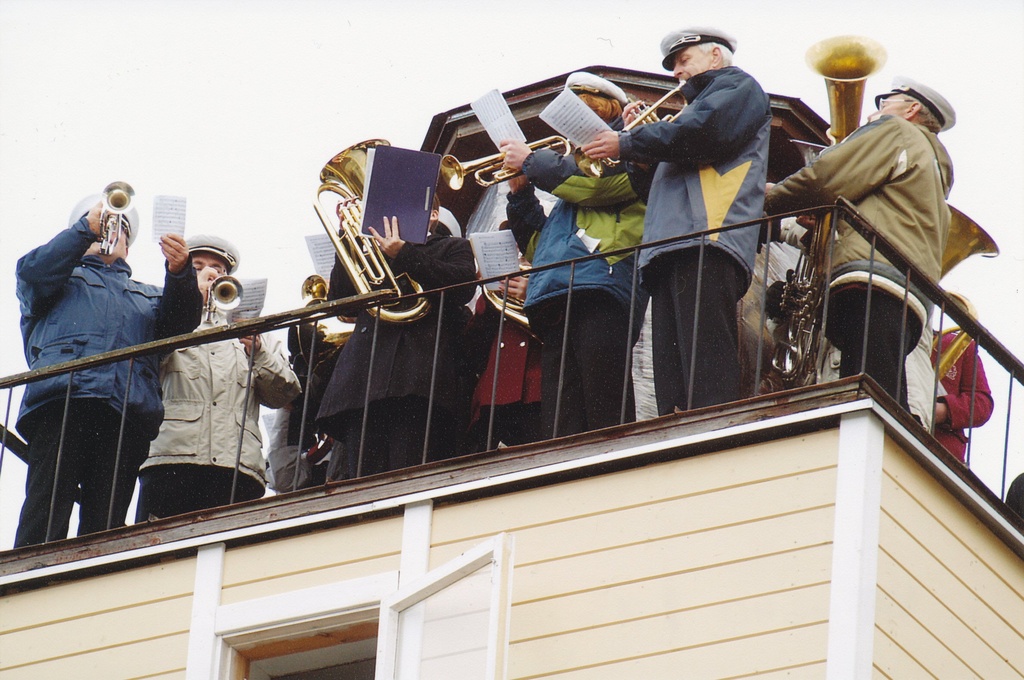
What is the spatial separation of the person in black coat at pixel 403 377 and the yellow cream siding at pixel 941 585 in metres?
2.48

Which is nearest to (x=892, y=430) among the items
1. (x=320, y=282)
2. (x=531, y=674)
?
(x=531, y=674)

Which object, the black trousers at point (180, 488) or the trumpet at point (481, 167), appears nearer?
the black trousers at point (180, 488)

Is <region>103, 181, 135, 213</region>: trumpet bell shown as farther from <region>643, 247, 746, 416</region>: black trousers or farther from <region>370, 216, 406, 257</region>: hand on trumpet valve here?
<region>643, 247, 746, 416</region>: black trousers

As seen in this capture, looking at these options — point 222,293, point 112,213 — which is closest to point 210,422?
point 222,293

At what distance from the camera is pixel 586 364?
31.8ft

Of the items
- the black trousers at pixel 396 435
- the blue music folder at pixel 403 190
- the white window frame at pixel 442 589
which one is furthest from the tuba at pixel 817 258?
the white window frame at pixel 442 589

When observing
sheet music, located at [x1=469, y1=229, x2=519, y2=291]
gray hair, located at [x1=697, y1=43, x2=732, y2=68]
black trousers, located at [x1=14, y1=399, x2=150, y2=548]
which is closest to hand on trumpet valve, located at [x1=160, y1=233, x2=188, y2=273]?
black trousers, located at [x1=14, y1=399, x2=150, y2=548]

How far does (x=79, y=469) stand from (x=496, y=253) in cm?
232

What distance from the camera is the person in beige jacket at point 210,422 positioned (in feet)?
35.7

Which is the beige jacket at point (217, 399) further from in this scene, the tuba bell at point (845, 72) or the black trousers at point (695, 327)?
the tuba bell at point (845, 72)

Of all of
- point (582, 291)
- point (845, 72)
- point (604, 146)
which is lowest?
point (582, 291)

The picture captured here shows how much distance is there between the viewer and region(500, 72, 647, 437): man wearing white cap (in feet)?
31.7

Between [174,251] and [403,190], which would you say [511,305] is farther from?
[174,251]

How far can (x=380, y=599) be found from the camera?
30.8 feet
